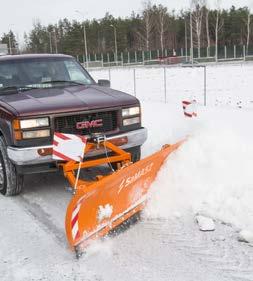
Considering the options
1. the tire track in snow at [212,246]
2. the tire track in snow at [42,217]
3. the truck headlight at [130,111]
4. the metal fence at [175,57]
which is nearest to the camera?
the tire track in snow at [212,246]

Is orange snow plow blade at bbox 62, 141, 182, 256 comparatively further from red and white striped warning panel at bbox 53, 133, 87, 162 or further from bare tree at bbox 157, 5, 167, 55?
bare tree at bbox 157, 5, 167, 55

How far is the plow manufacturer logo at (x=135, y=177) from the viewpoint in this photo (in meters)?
4.64

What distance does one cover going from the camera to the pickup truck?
18.2ft

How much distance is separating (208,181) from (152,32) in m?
79.0

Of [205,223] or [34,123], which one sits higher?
[34,123]

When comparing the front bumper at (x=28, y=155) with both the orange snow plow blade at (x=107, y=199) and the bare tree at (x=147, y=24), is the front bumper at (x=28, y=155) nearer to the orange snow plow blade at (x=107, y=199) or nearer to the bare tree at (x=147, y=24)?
the orange snow plow blade at (x=107, y=199)

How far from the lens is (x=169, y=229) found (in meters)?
4.78

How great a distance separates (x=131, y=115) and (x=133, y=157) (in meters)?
0.64

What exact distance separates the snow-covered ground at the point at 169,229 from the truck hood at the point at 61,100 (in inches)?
42.2

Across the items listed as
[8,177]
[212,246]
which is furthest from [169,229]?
[8,177]

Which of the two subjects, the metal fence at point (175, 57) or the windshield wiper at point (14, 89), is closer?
the windshield wiper at point (14, 89)

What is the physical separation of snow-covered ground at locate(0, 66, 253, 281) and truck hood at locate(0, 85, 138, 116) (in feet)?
3.52

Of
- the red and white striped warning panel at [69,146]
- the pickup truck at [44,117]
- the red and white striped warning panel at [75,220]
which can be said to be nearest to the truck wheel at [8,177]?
the pickup truck at [44,117]

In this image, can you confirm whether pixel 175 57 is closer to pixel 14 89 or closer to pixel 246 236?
pixel 14 89
